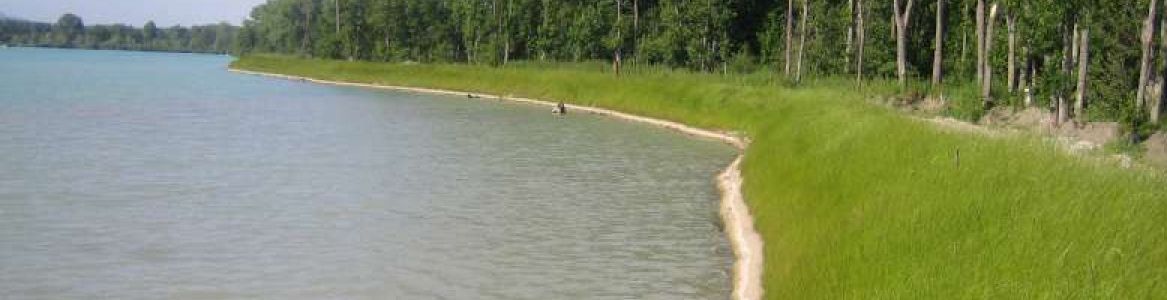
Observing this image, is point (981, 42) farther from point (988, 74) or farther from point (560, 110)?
point (560, 110)

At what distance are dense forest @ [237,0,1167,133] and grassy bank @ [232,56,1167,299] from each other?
12970 mm

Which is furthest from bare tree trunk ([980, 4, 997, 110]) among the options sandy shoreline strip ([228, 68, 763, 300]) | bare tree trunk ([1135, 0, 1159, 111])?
sandy shoreline strip ([228, 68, 763, 300])

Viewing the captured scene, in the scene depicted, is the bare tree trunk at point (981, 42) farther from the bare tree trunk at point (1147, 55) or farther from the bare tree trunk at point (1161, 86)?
the bare tree trunk at point (1147, 55)

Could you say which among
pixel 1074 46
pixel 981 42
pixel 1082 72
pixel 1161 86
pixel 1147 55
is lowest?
pixel 1161 86

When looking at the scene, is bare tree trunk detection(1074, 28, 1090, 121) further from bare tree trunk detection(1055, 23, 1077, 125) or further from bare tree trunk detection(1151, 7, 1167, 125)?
bare tree trunk detection(1151, 7, 1167, 125)

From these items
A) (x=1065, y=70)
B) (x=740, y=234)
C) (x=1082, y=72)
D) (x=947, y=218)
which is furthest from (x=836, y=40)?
(x=947, y=218)

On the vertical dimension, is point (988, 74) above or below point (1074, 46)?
below

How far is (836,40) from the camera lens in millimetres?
66062

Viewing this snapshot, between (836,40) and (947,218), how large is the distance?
182 feet

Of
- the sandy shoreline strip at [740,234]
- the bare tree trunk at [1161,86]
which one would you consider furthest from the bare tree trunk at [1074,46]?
the sandy shoreline strip at [740,234]

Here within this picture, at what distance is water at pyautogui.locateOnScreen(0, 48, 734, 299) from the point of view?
17.8 m

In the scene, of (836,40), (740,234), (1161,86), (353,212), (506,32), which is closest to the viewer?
(740,234)

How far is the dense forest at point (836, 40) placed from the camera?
34.2m

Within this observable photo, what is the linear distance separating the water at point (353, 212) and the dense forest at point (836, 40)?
11063 millimetres
